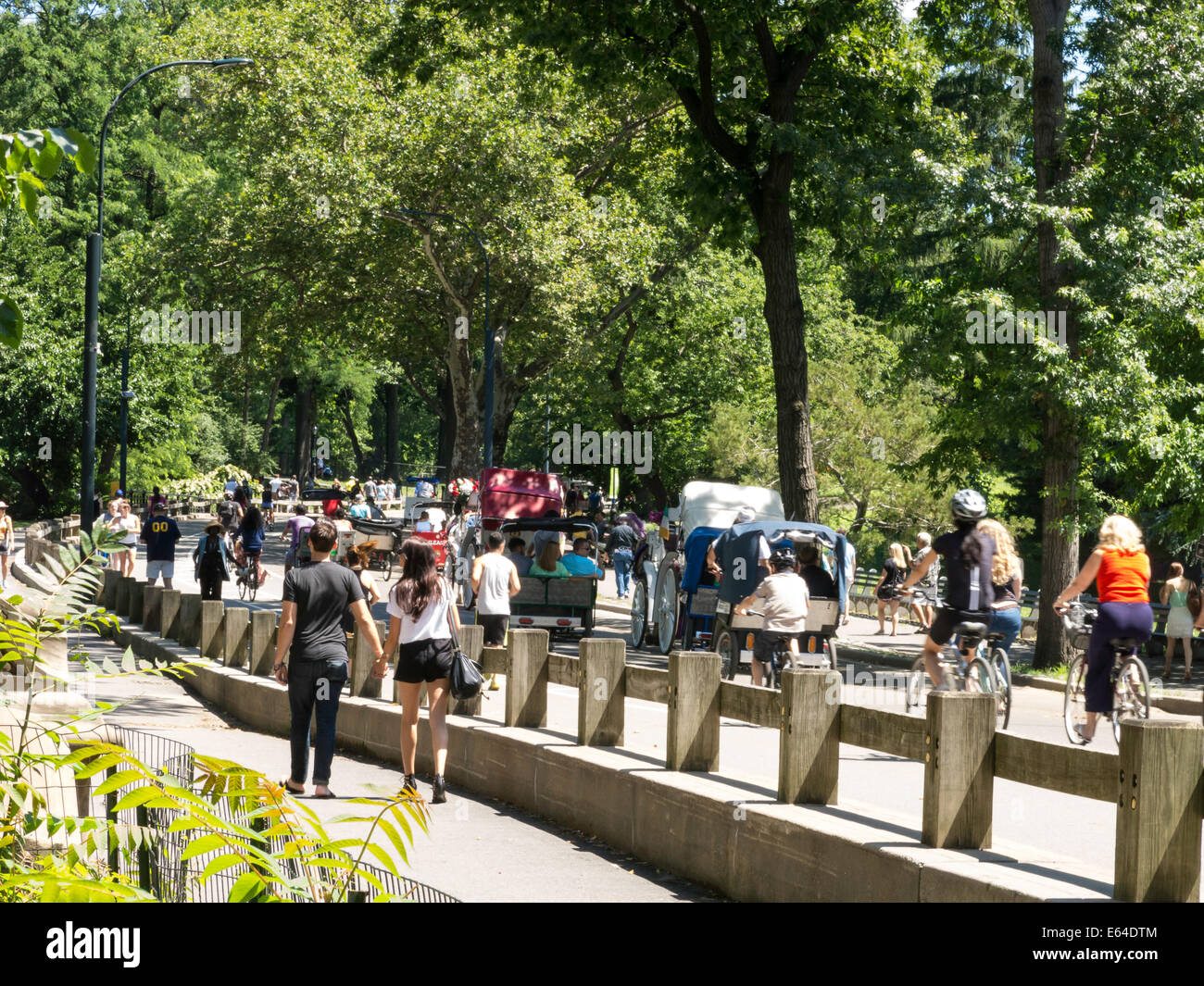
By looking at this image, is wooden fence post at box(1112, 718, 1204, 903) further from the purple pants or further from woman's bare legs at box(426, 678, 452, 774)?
the purple pants

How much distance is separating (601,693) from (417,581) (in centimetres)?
148

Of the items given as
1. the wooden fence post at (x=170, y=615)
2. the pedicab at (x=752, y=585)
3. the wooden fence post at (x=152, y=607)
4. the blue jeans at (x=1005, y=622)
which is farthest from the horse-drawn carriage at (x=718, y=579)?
the wooden fence post at (x=152, y=607)

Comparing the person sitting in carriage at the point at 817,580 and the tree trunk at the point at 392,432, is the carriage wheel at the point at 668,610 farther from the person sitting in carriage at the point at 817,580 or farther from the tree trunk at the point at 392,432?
the tree trunk at the point at 392,432

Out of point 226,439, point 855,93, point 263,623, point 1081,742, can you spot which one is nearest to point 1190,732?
point 1081,742

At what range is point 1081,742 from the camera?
37.2ft

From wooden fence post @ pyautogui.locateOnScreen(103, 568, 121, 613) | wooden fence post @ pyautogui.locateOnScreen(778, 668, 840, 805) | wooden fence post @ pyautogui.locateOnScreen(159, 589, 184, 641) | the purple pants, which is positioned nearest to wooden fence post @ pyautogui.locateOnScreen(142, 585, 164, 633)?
wooden fence post @ pyautogui.locateOnScreen(159, 589, 184, 641)

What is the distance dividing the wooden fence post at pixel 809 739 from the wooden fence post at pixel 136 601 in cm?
1530

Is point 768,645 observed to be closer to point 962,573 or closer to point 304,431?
point 962,573

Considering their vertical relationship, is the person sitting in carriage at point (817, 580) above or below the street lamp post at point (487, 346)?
below

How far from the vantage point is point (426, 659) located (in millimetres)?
9836

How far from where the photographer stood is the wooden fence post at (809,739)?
7.02 m

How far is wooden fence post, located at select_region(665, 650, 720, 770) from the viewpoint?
810cm

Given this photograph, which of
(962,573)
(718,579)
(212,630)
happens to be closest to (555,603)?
(718,579)

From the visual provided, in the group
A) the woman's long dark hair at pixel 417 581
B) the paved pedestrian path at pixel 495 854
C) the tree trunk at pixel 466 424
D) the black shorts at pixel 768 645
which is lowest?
the paved pedestrian path at pixel 495 854
